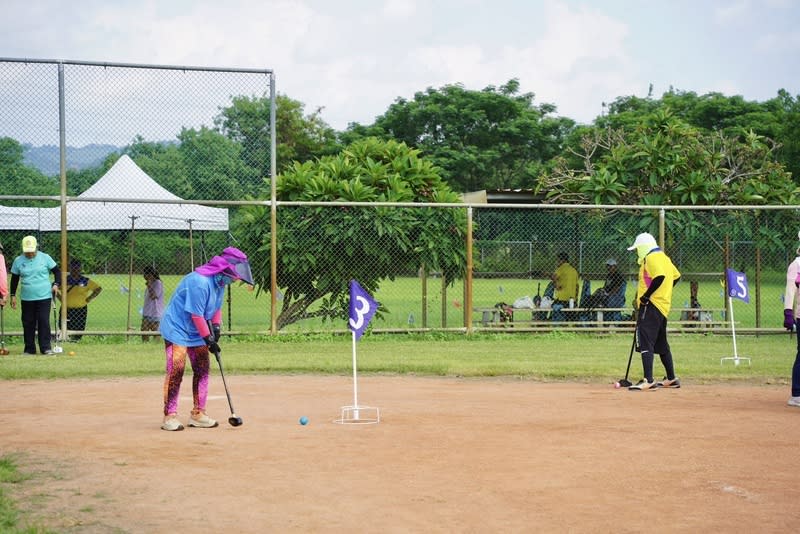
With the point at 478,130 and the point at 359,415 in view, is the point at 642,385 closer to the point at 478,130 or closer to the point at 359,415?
the point at 359,415

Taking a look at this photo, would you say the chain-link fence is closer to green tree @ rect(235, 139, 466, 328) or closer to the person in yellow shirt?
green tree @ rect(235, 139, 466, 328)

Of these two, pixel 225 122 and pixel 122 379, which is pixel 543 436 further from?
pixel 225 122

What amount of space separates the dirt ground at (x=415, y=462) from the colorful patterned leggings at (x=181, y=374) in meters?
0.28

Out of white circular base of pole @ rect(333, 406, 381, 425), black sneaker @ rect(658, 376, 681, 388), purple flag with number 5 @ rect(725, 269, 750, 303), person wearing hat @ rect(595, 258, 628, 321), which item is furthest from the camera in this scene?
person wearing hat @ rect(595, 258, 628, 321)

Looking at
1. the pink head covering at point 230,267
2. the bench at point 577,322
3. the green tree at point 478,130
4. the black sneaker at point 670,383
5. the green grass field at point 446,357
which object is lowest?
the black sneaker at point 670,383

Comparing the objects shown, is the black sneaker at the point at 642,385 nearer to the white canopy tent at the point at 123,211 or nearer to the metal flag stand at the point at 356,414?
the metal flag stand at the point at 356,414

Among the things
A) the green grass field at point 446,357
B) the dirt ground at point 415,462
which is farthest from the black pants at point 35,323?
the dirt ground at point 415,462

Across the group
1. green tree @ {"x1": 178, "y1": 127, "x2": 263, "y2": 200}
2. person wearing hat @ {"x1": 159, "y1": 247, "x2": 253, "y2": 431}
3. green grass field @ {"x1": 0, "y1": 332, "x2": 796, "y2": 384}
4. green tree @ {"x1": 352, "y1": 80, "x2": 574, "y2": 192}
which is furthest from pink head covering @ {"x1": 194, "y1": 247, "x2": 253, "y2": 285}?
green tree @ {"x1": 352, "y1": 80, "x2": 574, "y2": 192}

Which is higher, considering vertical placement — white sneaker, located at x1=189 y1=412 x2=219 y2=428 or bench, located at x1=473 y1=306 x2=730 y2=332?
bench, located at x1=473 y1=306 x2=730 y2=332

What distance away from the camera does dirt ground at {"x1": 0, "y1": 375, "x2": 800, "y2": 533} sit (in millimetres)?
7141

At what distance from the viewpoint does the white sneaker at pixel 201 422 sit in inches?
420

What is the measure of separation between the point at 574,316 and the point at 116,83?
9.66 meters

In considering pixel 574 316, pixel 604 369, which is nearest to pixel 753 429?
pixel 604 369

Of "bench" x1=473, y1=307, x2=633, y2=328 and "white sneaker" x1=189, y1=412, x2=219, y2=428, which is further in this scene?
"bench" x1=473, y1=307, x2=633, y2=328
